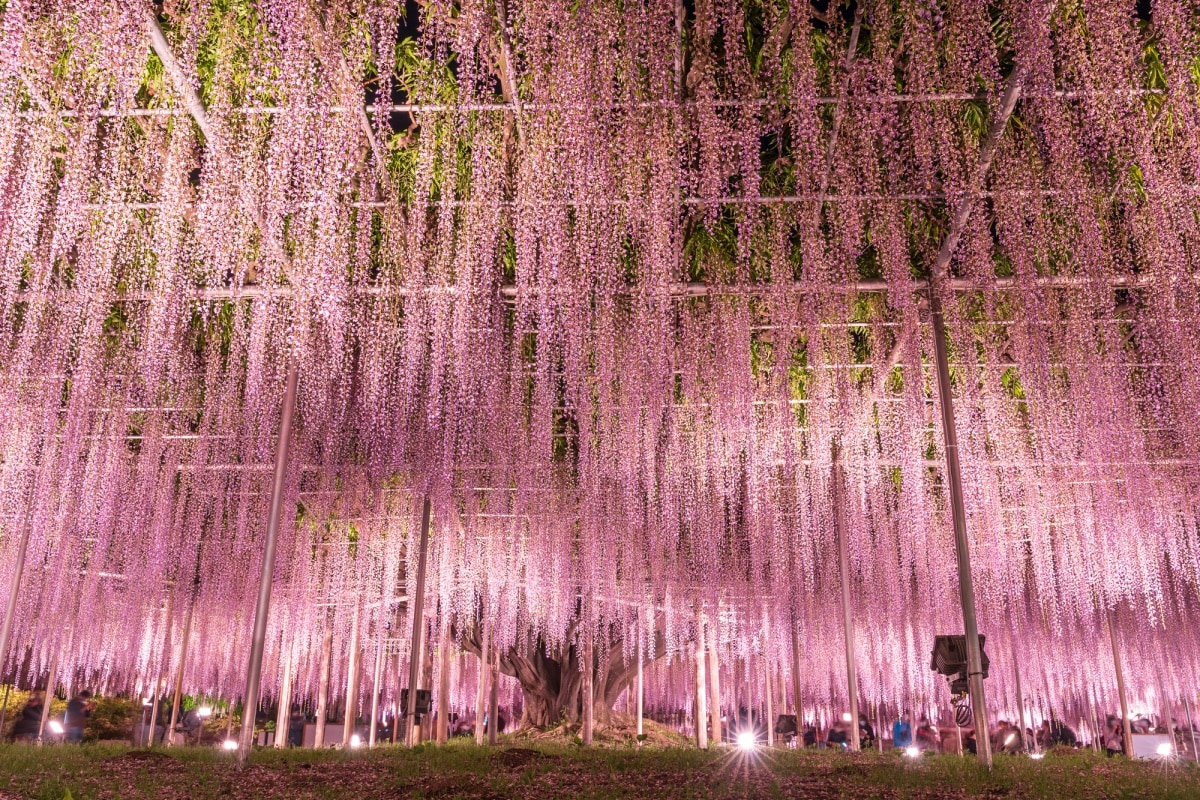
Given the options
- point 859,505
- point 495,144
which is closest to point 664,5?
point 495,144

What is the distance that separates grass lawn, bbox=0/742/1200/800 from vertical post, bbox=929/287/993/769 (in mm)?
398

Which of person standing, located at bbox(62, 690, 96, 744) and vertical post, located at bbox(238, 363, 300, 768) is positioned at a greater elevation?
vertical post, located at bbox(238, 363, 300, 768)

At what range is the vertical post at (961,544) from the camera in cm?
687

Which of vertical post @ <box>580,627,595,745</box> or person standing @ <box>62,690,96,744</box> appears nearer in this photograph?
person standing @ <box>62,690,96,744</box>

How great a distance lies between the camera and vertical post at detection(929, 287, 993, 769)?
6.87 metres

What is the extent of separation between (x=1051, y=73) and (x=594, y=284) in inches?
147

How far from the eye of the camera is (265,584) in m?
6.75

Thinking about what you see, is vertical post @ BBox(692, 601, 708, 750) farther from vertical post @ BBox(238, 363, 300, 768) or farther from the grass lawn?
vertical post @ BBox(238, 363, 300, 768)

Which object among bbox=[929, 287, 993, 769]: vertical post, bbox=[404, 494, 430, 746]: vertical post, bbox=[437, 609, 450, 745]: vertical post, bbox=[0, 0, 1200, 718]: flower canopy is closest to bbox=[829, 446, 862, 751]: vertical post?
bbox=[0, 0, 1200, 718]: flower canopy

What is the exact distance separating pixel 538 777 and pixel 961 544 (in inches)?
158

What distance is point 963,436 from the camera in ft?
36.2

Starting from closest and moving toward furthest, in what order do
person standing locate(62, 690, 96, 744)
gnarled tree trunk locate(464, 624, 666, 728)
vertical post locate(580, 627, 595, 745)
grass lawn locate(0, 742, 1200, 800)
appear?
1. grass lawn locate(0, 742, 1200, 800)
2. person standing locate(62, 690, 96, 744)
3. vertical post locate(580, 627, 595, 745)
4. gnarled tree trunk locate(464, 624, 666, 728)

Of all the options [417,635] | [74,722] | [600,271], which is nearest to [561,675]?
[417,635]

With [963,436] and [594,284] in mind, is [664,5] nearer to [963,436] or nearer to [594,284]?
[594,284]
